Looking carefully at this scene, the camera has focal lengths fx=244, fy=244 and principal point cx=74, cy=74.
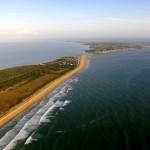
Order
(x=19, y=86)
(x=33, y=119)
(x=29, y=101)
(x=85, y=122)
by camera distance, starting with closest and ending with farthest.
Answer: (x=85, y=122) → (x=33, y=119) → (x=29, y=101) → (x=19, y=86)

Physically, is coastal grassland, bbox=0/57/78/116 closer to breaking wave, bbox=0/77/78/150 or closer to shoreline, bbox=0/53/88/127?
shoreline, bbox=0/53/88/127

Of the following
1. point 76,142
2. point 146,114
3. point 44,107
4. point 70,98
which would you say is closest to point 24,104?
point 44,107

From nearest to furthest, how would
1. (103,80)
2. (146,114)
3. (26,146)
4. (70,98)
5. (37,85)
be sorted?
(26,146)
(146,114)
(70,98)
(37,85)
(103,80)

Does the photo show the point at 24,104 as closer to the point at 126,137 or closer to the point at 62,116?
the point at 62,116

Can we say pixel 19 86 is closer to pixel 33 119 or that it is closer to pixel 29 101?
pixel 29 101

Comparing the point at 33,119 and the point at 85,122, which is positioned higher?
the point at 85,122

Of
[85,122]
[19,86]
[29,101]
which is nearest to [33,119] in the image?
[85,122]

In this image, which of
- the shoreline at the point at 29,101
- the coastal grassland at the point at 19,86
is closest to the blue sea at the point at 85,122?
the shoreline at the point at 29,101

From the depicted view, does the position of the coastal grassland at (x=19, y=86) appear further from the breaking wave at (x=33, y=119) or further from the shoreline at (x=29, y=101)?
the breaking wave at (x=33, y=119)

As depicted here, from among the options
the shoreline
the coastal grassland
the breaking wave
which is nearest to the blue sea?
the breaking wave
